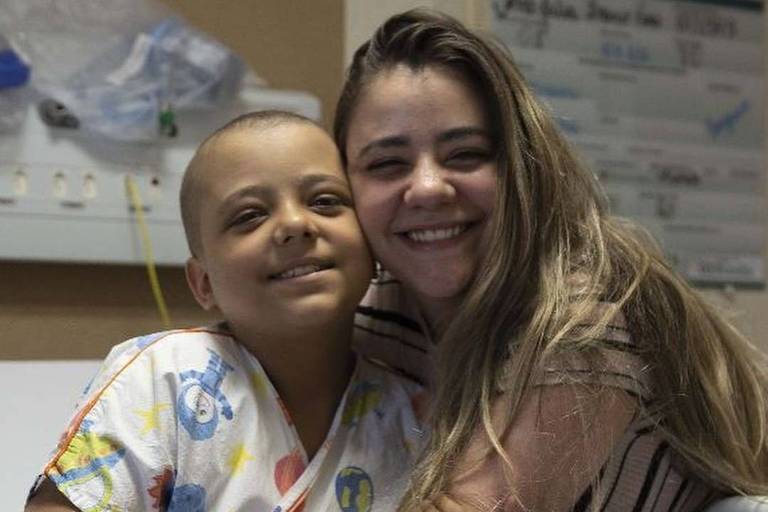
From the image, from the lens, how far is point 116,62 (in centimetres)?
170

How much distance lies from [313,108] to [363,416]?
783 millimetres

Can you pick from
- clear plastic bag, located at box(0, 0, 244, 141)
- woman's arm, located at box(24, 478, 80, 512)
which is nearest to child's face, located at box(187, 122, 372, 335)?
woman's arm, located at box(24, 478, 80, 512)

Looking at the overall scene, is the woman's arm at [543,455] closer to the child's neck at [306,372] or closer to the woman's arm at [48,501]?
the child's neck at [306,372]

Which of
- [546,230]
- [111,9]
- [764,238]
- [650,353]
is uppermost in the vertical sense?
[111,9]

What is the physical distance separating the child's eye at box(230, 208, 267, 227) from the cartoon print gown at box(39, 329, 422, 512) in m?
0.13

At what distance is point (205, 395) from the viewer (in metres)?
1.09

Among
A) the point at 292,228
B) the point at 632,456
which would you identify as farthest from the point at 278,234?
the point at 632,456

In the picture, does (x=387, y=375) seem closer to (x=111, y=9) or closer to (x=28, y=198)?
(x=28, y=198)

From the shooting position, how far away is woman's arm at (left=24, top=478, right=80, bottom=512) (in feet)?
3.29

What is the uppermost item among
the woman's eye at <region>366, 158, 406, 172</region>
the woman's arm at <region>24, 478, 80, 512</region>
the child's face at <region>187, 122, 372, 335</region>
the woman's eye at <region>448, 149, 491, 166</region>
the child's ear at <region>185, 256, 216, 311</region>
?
the woman's eye at <region>448, 149, 491, 166</region>

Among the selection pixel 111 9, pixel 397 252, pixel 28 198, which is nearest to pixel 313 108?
pixel 111 9

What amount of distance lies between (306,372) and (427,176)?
26cm

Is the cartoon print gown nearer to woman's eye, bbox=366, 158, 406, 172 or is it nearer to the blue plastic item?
woman's eye, bbox=366, 158, 406, 172

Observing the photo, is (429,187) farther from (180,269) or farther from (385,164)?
(180,269)
